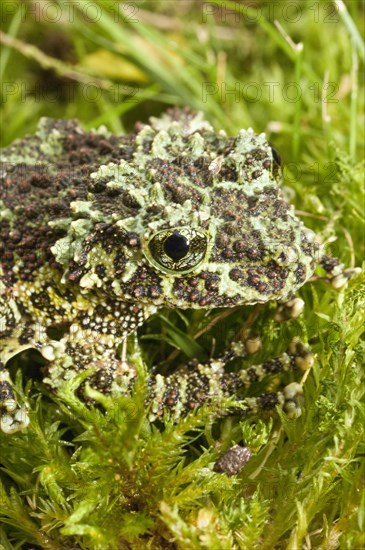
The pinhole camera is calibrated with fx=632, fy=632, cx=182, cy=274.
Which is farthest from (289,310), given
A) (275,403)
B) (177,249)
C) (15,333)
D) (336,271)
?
(15,333)

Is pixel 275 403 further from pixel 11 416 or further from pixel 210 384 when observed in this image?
pixel 11 416

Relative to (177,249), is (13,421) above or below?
below

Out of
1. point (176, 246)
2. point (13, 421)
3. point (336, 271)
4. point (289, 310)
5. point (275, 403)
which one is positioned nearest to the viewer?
point (176, 246)

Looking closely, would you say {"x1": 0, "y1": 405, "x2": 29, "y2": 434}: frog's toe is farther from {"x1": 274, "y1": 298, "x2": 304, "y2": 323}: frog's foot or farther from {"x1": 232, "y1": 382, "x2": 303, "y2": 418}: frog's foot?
{"x1": 274, "y1": 298, "x2": 304, "y2": 323}: frog's foot

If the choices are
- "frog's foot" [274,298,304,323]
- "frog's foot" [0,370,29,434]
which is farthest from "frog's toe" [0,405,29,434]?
"frog's foot" [274,298,304,323]

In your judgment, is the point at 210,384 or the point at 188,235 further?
the point at 210,384

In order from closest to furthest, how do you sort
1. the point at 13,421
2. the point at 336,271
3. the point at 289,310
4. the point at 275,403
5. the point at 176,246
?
1. the point at 176,246
2. the point at 13,421
3. the point at 275,403
4. the point at 289,310
5. the point at 336,271

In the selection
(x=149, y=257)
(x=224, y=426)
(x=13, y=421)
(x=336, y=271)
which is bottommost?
(x=224, y=426)

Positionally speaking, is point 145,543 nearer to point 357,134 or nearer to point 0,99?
point 357,134
